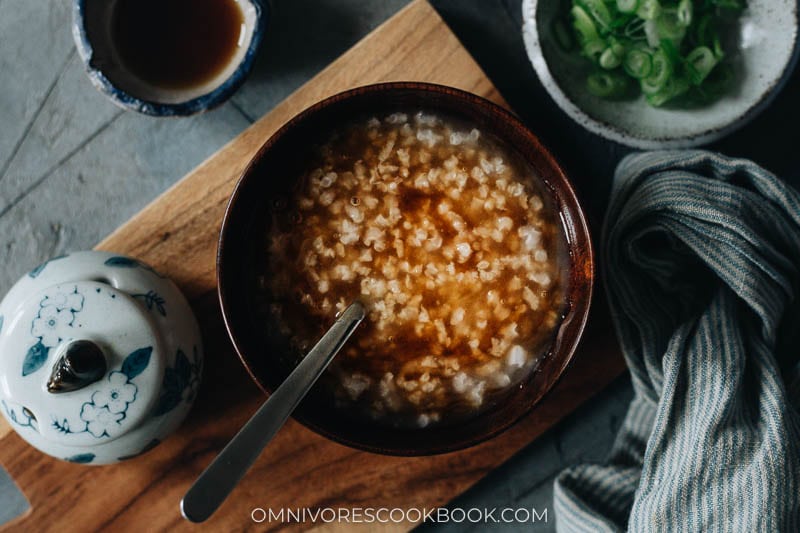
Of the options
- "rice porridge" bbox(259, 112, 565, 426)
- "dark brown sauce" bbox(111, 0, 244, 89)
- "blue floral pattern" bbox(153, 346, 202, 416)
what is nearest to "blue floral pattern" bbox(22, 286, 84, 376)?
"blue floral pattern" bbox(153, 346, 202, 416)

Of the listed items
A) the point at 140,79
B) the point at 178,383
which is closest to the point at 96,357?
the point at 178,383

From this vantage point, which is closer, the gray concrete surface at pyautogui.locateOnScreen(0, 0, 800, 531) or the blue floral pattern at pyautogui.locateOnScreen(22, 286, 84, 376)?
the blue floral pattern at pyautogui.locateOnScreen(22, 286, 84, 376)

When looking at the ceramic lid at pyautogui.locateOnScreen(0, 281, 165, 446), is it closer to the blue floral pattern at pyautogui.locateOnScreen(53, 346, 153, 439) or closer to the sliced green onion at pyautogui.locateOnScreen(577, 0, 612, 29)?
the blue floral pattern at pyautogui.locateOnScreen(53, 346, 153, 439)

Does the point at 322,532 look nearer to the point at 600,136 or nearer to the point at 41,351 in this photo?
the point at 41,351

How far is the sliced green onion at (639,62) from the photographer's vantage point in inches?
51.4

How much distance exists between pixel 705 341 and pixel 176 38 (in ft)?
3.40

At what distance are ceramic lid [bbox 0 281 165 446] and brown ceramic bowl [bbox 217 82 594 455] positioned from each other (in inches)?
5.0

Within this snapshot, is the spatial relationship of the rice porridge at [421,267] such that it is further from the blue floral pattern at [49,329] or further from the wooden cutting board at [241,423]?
the blue floral pattern at [49,329]

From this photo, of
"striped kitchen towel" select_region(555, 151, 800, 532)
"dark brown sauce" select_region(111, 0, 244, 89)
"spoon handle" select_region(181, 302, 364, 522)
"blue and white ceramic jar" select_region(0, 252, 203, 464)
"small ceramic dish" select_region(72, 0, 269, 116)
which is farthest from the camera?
"dark brown sauce" select_region(111, 0, 244, 89)

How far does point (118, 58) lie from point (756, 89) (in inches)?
43.6

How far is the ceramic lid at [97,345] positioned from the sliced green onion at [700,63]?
97 cm

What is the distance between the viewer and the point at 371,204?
1.12 m

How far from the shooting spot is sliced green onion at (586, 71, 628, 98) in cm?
132

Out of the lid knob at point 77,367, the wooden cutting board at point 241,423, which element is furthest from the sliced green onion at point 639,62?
the lid knob at point 77,367
